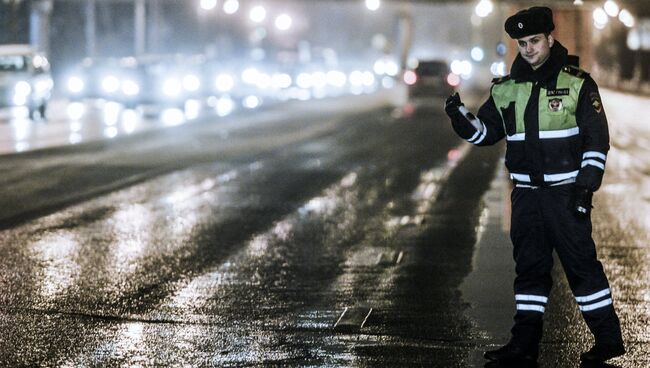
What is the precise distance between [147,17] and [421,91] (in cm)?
3555

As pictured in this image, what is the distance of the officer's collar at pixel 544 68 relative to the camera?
630cm

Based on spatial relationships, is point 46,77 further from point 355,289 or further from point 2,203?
point 355,289

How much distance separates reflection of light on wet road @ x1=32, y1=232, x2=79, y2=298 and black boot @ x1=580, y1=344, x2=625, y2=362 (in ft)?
12.6

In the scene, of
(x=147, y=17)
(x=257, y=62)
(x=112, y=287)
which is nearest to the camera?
(x=112, y=287)

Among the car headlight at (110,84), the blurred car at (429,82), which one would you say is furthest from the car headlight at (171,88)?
the blurred car at (429,82)

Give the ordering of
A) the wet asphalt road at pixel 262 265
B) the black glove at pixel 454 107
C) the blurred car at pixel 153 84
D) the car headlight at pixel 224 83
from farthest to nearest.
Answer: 1. the car headlight at pixel 224 83
2. the blurred car at pixel 153 84
3. the wet asphalt road at pixel 262 265
4. the black glove at pixel 454 107

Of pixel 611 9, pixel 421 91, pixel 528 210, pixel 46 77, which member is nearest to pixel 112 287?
pixel 528 210

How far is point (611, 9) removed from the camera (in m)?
53.7

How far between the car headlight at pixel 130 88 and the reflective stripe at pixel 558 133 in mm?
34198

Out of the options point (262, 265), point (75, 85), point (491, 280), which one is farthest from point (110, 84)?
point (491, 280)

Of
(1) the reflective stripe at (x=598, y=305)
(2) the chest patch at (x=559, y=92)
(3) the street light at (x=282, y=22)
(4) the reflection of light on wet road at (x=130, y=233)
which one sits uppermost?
(2) the chest patch at (x=559, y=92)

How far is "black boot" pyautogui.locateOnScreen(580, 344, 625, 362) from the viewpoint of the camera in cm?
625

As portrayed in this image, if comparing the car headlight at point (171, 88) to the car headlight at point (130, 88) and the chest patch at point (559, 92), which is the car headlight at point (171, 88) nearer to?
the car headlight at point (130, 88)

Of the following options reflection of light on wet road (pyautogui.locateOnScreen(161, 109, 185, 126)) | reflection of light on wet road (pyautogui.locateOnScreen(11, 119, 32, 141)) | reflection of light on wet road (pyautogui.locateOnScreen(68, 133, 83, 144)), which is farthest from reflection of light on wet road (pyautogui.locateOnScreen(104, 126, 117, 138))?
reflection of light on wet road (pyautogui.locateOnScreen(161, 109, 185, 126))
